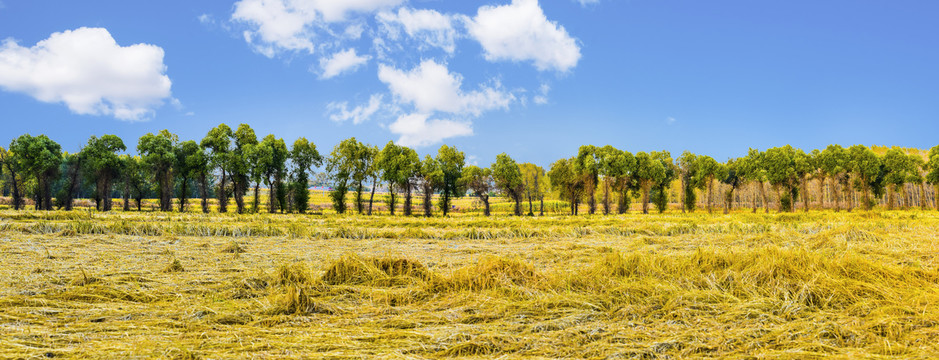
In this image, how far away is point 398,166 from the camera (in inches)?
1681

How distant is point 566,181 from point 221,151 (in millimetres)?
37340

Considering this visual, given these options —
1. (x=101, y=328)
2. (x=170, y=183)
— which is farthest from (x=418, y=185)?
(x=101, y=328)

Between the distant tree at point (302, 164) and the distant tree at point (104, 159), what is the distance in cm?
1728

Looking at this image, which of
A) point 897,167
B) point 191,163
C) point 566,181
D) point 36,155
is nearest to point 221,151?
point 191,163

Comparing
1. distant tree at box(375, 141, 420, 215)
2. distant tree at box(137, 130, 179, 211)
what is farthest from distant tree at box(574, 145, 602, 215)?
distant tree at box(137, 130, 179, 211)

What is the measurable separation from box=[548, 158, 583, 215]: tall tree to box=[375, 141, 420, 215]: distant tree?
17323mm

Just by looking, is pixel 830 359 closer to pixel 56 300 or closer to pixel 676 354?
pixel 676 354

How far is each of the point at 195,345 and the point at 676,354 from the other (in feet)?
14.2

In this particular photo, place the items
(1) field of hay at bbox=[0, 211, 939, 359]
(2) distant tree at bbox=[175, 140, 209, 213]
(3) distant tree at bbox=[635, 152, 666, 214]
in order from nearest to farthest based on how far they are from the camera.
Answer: (1) field of hay at bbox=[0, 211, 939, 359], (2) distant tree at bbox=[175, 140, 209, 213], (3) distant tree at bbox=[635, 152, 666, 214]

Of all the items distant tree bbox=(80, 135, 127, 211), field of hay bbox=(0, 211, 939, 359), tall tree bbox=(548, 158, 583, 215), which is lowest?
field of hay bbox=(0, 211, 939, 359)

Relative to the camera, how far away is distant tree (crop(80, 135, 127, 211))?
4253 centimetres

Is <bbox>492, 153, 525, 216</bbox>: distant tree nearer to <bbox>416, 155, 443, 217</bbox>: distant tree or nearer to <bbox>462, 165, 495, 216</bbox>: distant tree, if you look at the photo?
<bbox>462, 165, 495, 216</bbox>: distant tree

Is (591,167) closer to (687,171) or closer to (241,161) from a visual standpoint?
(687,171)

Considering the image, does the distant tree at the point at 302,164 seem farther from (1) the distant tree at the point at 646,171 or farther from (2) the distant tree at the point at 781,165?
(2) the distant tree at the point at 781,165
